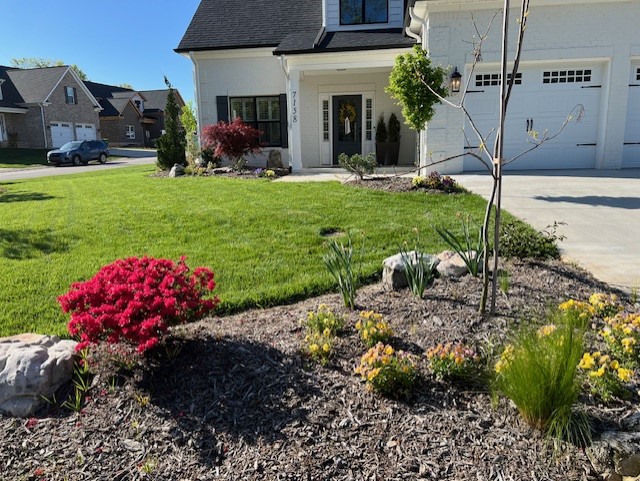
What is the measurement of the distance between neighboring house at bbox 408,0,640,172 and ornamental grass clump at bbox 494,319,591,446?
372 inches

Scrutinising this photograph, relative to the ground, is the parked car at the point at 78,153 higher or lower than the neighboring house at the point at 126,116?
lower

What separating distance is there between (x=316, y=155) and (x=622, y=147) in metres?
8.06

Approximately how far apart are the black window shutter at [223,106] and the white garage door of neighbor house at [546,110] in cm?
697

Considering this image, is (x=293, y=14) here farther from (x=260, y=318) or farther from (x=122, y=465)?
(x=122, y=465)

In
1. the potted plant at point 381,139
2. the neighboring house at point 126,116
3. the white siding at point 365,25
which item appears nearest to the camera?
the white siding at point 365,25

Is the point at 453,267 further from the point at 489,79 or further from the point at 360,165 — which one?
the point at 489,79

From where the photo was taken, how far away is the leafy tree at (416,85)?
29.4ft

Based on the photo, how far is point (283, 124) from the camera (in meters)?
15.1

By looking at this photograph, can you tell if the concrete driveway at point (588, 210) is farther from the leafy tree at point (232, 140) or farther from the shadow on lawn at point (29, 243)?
the shadow on lawn at point (29, 243)

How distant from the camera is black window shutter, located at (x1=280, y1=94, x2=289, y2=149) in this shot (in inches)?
585

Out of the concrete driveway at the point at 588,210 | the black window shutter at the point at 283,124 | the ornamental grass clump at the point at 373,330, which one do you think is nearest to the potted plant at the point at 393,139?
the black window shutter at the point at 283,124

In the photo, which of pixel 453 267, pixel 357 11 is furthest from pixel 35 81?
pixel 453 267

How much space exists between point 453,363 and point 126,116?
Result: 174 feet

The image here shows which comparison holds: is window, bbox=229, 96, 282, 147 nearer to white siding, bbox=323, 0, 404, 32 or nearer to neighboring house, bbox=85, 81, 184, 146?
white siding, bbox=323, 0, 404, 32
